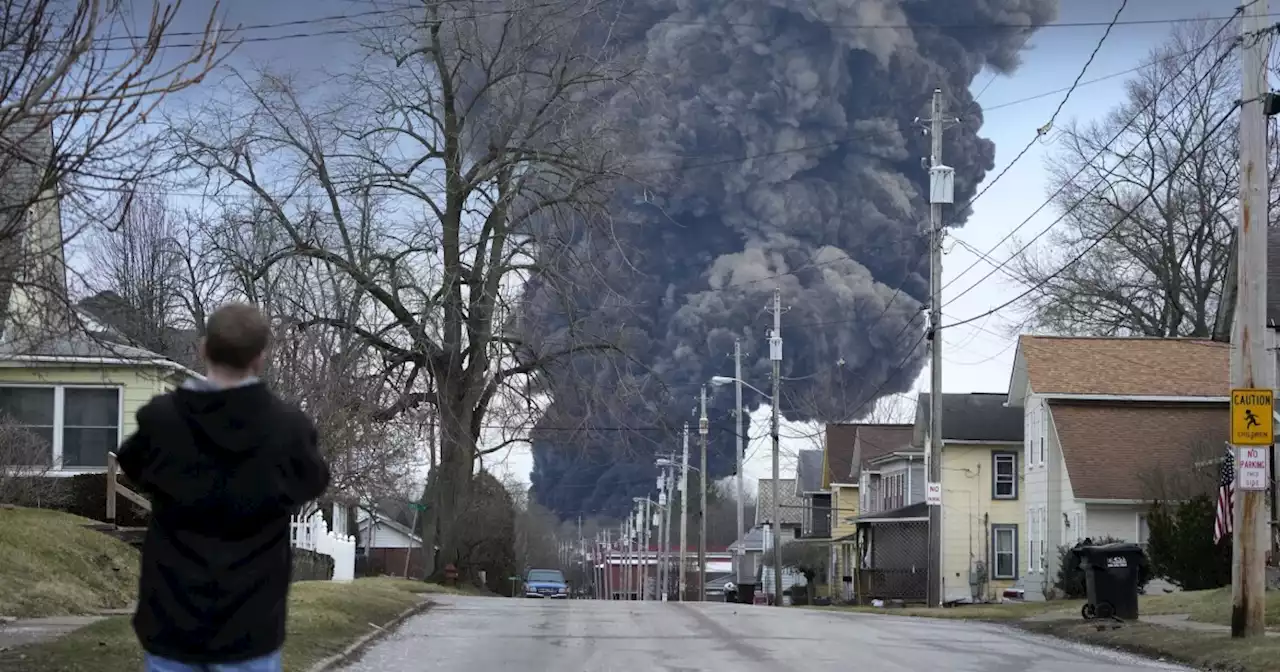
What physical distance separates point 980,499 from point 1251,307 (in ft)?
114

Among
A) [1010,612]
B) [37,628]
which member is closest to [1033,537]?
[1010,612]

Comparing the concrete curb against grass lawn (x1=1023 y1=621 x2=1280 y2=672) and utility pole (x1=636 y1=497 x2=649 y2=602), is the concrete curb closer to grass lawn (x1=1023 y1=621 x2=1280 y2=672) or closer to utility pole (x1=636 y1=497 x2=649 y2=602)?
grass lawn (x1=1023 y1=621 x2=1280 y2=672)

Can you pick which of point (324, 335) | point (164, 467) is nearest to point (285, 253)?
point (324, 335)

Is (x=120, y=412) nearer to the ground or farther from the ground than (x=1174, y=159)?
nearer to the ground

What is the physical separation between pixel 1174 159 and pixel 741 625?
4018 centimetres

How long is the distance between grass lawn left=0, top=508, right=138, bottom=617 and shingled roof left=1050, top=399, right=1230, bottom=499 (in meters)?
25.7

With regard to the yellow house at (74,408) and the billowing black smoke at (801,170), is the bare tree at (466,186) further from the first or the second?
the billowing black smoke at (801,170)

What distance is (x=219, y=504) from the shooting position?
212 inches

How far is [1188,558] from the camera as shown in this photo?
32812 millimetres

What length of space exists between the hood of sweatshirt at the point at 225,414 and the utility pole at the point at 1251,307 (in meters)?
15.3

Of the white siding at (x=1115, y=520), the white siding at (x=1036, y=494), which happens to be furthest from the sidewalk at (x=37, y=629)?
the white siding at (x=1036, y=494)

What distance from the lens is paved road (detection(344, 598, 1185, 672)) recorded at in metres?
15.7

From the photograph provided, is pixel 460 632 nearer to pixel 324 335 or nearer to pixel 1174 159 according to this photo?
pixel 324 335

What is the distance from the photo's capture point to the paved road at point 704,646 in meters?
15.7
